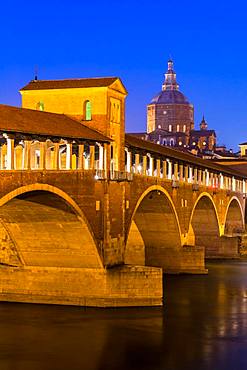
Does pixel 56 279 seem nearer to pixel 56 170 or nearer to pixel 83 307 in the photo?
pixel 83 307

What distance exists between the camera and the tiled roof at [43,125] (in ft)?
105

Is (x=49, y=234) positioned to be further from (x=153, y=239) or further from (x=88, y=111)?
(x=153, y=239)

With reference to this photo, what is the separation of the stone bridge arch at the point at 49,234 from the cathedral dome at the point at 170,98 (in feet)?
461

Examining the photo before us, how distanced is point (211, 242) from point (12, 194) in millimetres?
36791

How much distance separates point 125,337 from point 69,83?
15.3m

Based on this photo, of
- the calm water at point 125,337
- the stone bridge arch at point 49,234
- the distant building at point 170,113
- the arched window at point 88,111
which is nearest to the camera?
the calm water at point 125,337

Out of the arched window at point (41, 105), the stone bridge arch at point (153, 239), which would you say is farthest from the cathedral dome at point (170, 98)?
the arched window at point (41, 105)

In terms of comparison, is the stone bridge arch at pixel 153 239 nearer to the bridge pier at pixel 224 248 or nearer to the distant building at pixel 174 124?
the bridge pier at pixel 224 248

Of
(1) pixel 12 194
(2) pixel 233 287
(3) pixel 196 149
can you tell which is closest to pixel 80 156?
(1) pixel 12 194

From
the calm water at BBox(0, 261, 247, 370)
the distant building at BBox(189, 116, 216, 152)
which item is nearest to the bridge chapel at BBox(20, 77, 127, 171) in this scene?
the calm water at BBox(0, 261, 247, 370)

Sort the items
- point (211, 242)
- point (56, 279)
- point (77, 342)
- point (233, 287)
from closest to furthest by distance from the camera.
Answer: point (77, 342) → point (56, 279) → point (233, 287) → point (211, 242)

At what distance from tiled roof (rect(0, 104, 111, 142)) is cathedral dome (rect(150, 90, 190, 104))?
13754cm

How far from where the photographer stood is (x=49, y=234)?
37031 millimetres

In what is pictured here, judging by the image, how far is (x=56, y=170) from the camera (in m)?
34.1
